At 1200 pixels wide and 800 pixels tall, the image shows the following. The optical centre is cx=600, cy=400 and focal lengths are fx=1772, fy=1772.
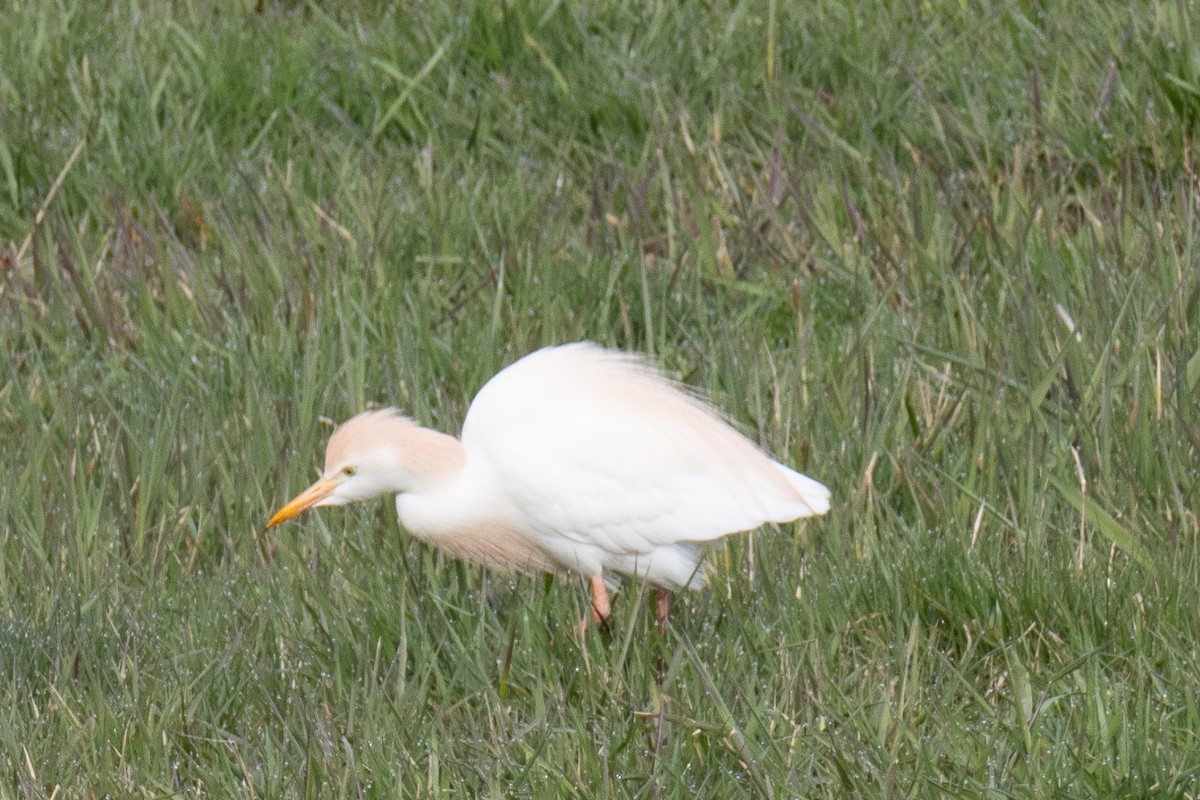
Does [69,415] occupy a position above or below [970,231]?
below

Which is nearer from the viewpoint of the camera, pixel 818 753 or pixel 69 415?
pixel 818 753

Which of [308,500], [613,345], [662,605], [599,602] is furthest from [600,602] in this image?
[613,345]

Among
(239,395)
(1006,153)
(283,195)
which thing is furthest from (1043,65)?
(239,395)

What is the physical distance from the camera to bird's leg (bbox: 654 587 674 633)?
2.84 meters

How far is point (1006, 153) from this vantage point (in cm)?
439

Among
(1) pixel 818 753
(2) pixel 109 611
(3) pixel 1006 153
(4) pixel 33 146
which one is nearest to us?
(1) pixel 818 753

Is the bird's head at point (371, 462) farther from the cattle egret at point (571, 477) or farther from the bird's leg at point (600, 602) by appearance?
the bird's leg at point (600, 602)

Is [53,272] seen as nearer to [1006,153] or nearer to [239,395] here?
[239,395]

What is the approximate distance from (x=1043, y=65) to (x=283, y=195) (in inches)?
79.1

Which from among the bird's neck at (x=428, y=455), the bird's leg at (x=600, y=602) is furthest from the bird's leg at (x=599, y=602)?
the bird's neck at (x=428, y=455)

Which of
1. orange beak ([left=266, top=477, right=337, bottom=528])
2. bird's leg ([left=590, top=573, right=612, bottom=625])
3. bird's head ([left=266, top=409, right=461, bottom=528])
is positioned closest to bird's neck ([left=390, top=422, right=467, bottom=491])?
bird's head ([left=266, top=409, right=461, bottom=528])

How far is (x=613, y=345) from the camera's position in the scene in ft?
12.8

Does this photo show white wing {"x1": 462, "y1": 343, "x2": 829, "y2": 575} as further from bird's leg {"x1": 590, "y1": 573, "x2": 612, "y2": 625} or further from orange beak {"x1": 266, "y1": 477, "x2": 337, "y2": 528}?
orange beak {"x1": 266, "y1": 477, "x2": 337, "y2": 528}

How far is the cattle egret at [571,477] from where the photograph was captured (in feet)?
9.73
